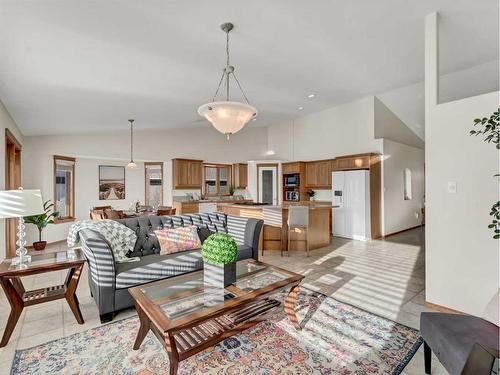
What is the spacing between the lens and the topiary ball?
7.10 ft

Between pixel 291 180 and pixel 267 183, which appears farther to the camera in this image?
pixel 267 183

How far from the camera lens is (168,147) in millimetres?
7727

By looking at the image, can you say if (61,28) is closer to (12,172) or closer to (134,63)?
(134,63)

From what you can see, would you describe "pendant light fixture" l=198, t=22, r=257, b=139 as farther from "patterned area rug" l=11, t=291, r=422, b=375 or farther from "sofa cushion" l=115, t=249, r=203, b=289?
"patterned area rug" l=11, t=291, r=422, b=375

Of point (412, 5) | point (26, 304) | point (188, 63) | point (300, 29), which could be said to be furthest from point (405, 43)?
point (26, 304)

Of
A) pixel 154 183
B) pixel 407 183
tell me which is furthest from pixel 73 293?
pixel 407 183

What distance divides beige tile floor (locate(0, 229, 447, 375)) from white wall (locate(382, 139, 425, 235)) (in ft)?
4.12

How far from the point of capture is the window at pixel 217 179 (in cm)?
866

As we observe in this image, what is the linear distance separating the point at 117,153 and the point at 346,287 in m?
6.53

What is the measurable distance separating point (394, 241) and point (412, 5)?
4949mm

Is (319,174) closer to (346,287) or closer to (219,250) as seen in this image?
(346,287)

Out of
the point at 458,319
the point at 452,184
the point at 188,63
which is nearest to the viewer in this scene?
the point at 458,319

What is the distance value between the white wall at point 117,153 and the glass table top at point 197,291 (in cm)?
558

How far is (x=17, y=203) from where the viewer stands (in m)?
2.29
